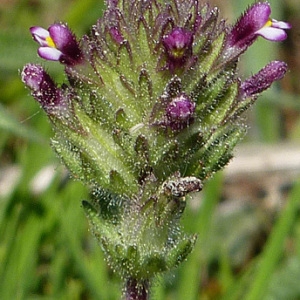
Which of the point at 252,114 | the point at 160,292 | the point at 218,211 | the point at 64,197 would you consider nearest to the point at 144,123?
the point at 160,292

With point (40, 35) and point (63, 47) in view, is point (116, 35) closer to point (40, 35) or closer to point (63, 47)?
point (63, 47)

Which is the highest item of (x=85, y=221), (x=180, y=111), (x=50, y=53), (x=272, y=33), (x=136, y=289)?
(x=50, y=53)

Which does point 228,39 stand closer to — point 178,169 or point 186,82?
point 186,82

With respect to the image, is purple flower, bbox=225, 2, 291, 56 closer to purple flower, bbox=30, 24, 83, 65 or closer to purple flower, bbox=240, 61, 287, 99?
purple flower, bbox=240, 61, 287, 99

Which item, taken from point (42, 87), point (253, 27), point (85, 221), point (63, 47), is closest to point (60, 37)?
point (63, 47)

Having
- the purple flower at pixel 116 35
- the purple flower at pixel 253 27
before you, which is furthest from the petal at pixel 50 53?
the purple flower at pixel 253 27

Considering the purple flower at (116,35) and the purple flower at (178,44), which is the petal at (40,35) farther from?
the purple flower at (178,44)
